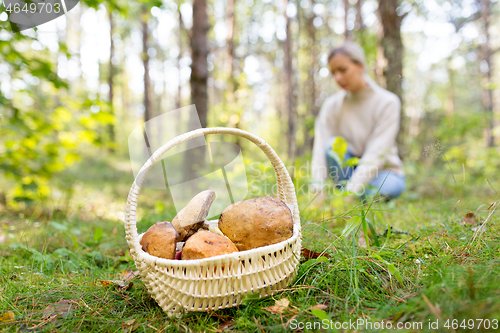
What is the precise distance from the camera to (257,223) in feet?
3.69

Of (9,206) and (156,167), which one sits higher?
(156,167)

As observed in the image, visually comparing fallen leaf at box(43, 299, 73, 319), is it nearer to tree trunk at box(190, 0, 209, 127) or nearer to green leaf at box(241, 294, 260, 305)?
green leaf at box(241, 294, 260, 305)

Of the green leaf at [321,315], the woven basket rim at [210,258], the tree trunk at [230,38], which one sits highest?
the tree trunk at [230,38]

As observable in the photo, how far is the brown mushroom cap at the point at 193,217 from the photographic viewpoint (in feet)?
3.92

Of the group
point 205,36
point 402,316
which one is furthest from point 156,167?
point 205,36

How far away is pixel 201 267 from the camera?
98cm

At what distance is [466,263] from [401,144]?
360cm

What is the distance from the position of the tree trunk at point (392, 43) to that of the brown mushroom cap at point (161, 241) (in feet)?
13.4

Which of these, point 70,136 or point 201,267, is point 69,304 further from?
point 70,136

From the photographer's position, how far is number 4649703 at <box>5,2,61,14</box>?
230 cm

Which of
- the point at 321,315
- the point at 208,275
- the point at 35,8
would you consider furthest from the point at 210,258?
the point at 35,8

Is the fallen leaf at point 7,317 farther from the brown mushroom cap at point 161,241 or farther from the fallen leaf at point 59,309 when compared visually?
the brown mushroom cap at point 161,241

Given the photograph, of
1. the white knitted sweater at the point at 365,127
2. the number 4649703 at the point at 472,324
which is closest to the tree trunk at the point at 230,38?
the white knitted sweater at the point at 365,127

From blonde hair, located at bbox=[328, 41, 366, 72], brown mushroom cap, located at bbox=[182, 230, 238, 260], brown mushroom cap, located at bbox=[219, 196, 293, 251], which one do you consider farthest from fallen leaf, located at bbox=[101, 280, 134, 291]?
blonde hair, located at bbox=[328, 41, 366, 72]
